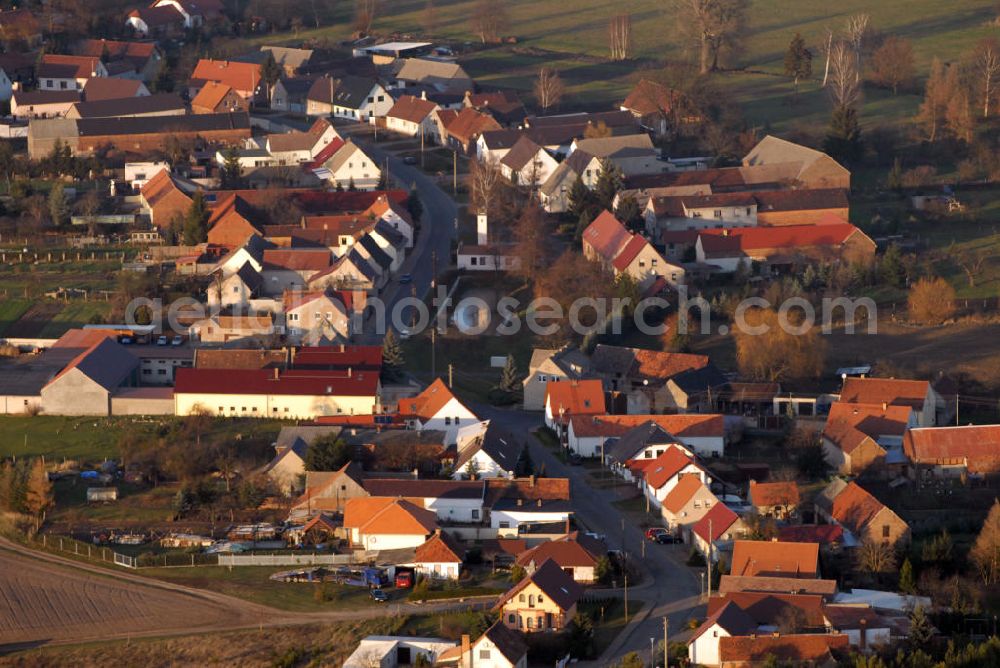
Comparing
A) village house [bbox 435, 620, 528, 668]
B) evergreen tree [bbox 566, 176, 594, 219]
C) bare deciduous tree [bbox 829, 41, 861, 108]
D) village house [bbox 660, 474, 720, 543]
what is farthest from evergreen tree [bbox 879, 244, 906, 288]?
village house [bbox 435, 620, 528, 668]

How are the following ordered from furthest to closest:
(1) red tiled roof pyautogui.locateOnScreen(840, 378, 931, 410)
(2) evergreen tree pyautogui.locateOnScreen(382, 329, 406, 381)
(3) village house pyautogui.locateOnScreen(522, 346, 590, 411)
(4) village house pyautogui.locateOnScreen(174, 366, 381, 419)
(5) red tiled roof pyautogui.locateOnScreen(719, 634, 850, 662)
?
(2) evergreen tree pyautogui.locateOnScreen(382, 329, 406, 381) → (3) village house pyautogui.locateOnScreen(522, 346, 590, 411) → (4) village house pyautogui.locateOnScreen(174, 366, 381, 419) → (1) red tiled roof pyautogui.locateOnScreen(840, 378, 931, 410) → (5) red tiled roof pyautogui.locateOnScreen(719, 634, 850, 662)

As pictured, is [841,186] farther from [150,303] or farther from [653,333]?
[150,303]

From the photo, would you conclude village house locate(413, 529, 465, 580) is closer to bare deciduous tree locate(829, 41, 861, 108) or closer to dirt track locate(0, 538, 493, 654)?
dirt track locate(0, 538, 493, 654)

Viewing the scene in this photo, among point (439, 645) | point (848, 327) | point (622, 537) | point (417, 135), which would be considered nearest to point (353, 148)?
point (417, 135)

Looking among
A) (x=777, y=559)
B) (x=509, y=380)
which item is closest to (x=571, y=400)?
(x=509, y=380)

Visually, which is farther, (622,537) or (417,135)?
(417,135)

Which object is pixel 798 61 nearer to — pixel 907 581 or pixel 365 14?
pixel 365 14
